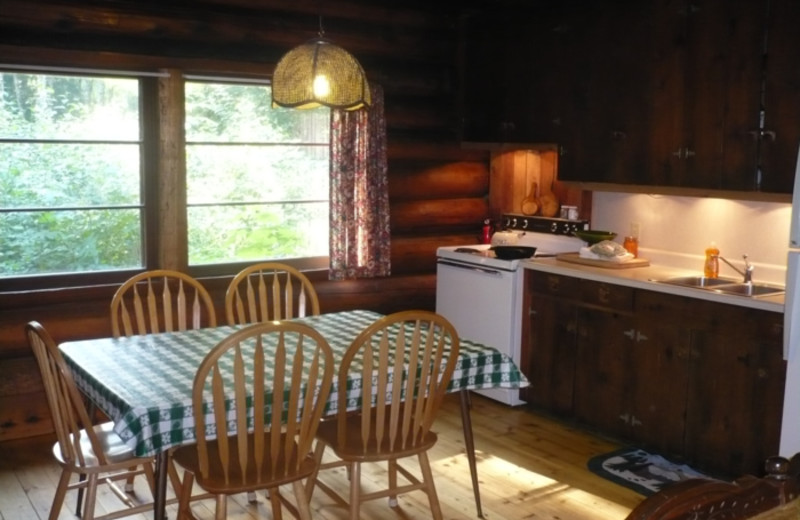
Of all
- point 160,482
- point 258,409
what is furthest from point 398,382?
point 160,482

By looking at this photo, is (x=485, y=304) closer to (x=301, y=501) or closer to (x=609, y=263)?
(x=609, y=263)

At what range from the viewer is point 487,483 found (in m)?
3.93

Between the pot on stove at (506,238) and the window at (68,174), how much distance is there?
7.26ft

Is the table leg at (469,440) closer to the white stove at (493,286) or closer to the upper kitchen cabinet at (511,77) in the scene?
the white stove at (493,286)

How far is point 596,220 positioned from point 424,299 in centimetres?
127

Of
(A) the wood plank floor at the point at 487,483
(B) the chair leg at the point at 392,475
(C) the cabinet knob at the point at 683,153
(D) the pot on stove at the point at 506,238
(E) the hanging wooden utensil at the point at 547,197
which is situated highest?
(C) the cabinet knob at the point at 683,153

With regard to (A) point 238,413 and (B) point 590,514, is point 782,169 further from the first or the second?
(A) point 238,413

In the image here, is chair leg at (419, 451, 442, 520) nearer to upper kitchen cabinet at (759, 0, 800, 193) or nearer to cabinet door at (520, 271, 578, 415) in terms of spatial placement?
cabinet door at (520, 271, 578, 415)

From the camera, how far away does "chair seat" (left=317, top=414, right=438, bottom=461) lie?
10.1 ft

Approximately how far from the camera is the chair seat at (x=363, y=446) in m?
3.09

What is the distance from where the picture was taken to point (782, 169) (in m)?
3.91

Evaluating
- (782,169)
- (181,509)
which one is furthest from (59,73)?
(782,169)

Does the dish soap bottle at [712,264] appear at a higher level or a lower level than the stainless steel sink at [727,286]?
higher

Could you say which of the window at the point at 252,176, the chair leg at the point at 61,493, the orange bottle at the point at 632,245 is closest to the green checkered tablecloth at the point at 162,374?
the chair leg at the point at 61,493
